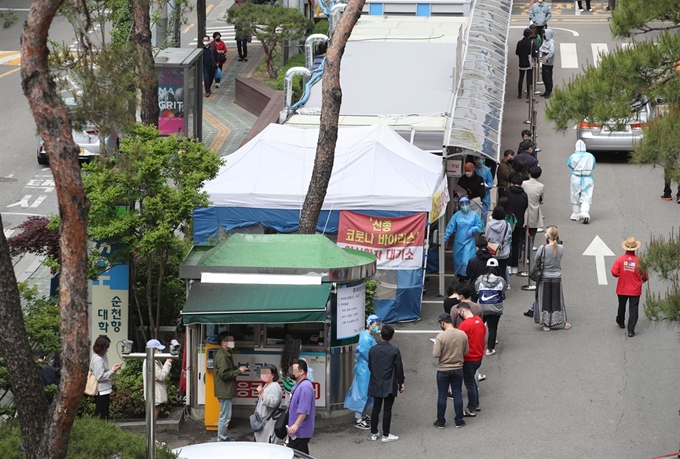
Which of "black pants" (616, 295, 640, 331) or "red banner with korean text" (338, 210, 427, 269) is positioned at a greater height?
"red banner with korean text" (338, 210, 427, 269)

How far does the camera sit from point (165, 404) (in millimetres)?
16594

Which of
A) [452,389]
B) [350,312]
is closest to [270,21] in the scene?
[350,312]

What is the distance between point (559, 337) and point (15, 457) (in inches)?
379

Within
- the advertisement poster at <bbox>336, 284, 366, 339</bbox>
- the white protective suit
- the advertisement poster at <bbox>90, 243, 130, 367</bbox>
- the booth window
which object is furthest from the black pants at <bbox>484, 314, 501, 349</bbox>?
the white protective suit

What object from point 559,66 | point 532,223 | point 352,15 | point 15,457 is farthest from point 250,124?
point 15,457

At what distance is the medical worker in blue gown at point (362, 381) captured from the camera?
1620cm

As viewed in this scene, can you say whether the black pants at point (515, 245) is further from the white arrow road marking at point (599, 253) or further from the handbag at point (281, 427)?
the handbag at point (281, 427)

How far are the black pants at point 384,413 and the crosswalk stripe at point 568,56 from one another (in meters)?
23.4

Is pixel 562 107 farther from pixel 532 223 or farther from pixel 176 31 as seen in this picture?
pixel 176 31

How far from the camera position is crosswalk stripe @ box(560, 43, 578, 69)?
124ft

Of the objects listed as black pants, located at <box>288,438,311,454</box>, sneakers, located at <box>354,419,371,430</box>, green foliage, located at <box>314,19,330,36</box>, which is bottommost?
sneakers, located at <box>354,419,371,430</box>

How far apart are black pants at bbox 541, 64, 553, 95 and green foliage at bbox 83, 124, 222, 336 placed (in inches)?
667

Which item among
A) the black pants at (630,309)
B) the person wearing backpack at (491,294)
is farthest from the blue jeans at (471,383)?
the black pants at (630,309)

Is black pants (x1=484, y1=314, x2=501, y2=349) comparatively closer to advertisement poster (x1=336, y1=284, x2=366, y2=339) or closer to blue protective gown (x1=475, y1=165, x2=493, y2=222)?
advertisement poster (x1=336, y1=284, x2=366, y2=339)
